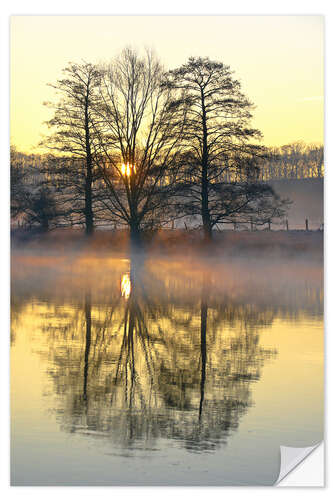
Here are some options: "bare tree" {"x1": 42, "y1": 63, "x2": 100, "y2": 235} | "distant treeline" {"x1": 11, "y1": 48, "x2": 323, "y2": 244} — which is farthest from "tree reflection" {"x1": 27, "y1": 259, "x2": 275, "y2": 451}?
"bare tree" {"x1": 42, "y1": 63, "x2": 100, "y2": 235}

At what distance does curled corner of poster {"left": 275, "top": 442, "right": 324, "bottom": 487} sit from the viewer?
5.79m

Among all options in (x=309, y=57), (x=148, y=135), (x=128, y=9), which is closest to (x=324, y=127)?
(x=309, y=57)

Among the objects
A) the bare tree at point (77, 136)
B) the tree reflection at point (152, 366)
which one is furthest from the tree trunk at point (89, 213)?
the tree reflection at point (152, 366)

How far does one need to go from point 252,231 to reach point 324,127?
16.6ft

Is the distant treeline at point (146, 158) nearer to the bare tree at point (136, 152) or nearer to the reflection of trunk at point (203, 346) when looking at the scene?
the bare tree at point (136, 152)

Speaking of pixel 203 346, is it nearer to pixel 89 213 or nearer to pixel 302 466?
pixel 302 466

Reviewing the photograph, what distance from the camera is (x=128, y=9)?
7.30 meters

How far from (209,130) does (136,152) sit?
2.53m

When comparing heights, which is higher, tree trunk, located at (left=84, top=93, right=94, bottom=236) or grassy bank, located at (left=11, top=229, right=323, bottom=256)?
tree trunk, located at (left=84, top=93, right=94, bottom=236)

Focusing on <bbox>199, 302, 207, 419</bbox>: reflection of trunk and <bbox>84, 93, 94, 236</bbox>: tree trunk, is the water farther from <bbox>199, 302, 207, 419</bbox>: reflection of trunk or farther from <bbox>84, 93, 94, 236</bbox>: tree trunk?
<bbox>84, 93, 94, 236</bbox>: tree trunk

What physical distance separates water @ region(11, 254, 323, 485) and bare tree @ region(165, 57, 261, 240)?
134 cm

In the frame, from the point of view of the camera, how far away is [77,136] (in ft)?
39.1

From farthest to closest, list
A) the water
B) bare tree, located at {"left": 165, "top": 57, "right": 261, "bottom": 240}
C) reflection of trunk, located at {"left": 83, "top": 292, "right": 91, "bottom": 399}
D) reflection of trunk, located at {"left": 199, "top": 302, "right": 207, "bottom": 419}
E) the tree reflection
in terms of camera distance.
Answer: bare tree, located at {"left": 165, "top": 57, "right": 261, "bottom": 240}
reflection of trunk, located at {"left": 83, "top": 292, "right": 91, "bottom": 399}
reflection of trunk, located at {"left": 199, "top": 302, "right": 207, "bottom": 419}
the tree reflection
the water

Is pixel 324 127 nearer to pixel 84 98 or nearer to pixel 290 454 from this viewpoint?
Answer: pixel 290 454
